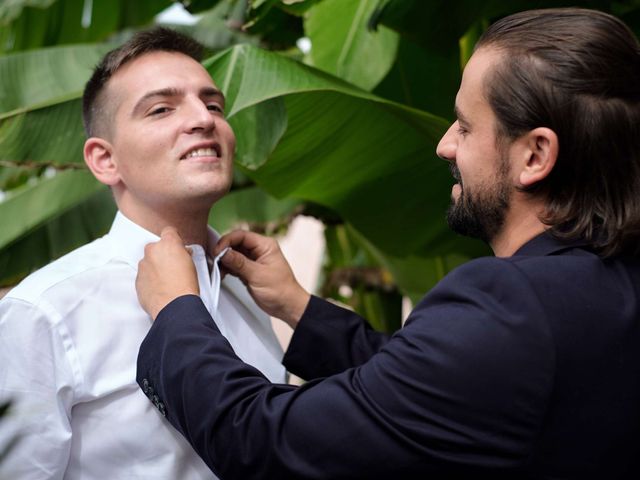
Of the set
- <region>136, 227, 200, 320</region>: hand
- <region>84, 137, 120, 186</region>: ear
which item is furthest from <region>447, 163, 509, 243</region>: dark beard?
<region>84, 137, 120, 186</region>: ear

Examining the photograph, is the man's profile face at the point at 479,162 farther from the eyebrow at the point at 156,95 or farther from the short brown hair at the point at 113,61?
the short brown hair at the point at 113,61

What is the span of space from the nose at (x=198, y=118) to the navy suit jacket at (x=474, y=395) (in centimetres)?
71

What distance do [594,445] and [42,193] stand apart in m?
2.96

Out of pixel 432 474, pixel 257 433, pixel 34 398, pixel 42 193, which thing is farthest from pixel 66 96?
pixel 432 474

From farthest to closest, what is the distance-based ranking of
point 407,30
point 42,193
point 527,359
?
1. point 42,193
2. point 407,30
3. point 527,359

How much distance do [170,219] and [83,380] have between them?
1.64 ft

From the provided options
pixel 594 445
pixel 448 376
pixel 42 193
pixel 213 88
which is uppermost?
pixel 213 88

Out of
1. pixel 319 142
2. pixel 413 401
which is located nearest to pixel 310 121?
pixel 319 142

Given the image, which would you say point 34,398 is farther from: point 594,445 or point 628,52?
point 628,52

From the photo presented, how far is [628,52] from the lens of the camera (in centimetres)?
190

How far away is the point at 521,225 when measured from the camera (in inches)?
77.0

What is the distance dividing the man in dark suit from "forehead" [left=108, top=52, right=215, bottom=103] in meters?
0.67

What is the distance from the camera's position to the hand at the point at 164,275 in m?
2.09

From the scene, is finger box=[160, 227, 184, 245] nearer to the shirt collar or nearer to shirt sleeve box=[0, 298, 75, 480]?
the shirt collar
